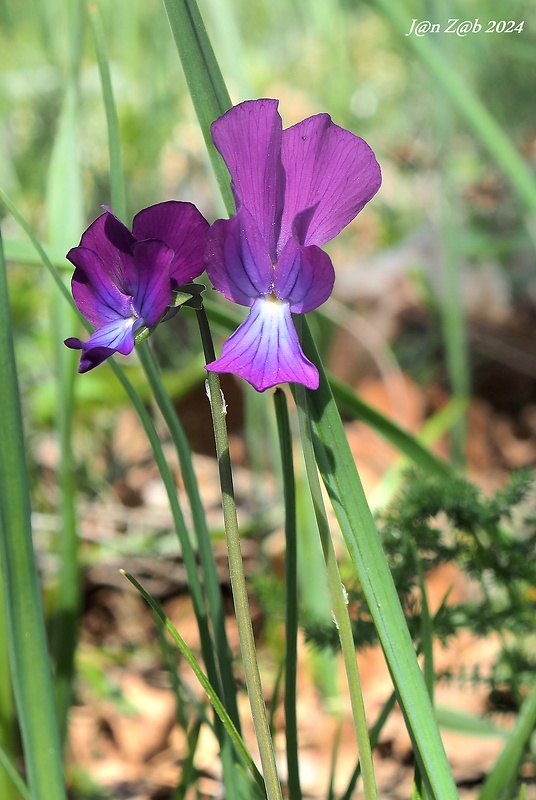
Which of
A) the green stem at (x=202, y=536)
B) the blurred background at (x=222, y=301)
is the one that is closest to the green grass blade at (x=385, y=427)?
the green stem at (x=202, y=536)

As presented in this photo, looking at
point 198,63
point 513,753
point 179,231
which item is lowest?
point 513,753

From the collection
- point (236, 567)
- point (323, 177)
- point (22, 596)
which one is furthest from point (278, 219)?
point (22, 596)

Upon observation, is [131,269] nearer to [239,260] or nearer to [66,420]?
[239,260]

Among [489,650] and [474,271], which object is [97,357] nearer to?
[489,650]

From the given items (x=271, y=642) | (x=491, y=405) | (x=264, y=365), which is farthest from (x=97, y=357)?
(x=491, y=405)

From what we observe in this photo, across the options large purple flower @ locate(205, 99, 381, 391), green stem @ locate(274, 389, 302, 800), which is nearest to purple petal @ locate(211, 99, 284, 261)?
large purple flower @ locate(205, 99, 381, 391)
